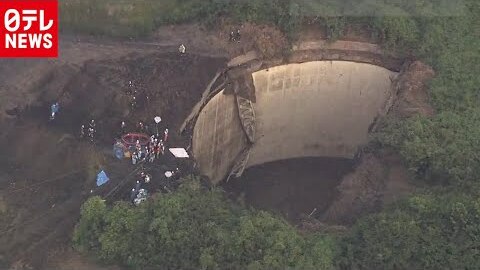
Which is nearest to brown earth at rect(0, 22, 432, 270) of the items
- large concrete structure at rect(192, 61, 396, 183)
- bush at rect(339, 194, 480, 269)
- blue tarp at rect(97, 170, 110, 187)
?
blue tarp at rect(97, 170, 110, 187)

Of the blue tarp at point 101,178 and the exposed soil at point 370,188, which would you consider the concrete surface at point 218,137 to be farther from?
the exposed soil at point 370,188

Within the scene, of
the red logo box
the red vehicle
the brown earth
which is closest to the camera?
the brown earth

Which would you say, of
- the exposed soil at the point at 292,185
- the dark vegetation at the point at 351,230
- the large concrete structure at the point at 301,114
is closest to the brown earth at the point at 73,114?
the exposed soil at the point at 292,185

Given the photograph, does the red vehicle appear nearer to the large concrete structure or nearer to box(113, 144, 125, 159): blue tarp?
box(113, 144, 125, 159): blue tarp

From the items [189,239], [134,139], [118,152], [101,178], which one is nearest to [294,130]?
[134,139]

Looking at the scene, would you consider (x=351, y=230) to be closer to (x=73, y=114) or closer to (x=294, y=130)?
(x=294, y=130)

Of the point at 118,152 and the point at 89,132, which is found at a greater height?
the point at 89,132
